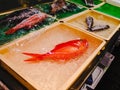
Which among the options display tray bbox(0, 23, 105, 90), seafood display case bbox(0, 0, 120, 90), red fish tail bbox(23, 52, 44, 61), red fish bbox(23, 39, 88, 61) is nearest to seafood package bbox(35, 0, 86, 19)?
seafood display case bbox(0, 0, 120, 90)

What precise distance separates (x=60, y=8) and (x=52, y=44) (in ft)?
2.48

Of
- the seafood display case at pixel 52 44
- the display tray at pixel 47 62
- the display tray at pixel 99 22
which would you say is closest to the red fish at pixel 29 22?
the seafood display case at pixel 52 44

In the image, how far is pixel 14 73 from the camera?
3.28ft

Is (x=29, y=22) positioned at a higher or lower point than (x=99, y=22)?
higher

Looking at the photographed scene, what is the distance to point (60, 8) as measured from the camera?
1.96m

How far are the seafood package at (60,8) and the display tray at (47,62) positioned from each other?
36 centimetres

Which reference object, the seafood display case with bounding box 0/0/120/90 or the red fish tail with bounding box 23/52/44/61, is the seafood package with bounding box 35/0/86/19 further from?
the red fish tail with bounding box 23/52/44/61

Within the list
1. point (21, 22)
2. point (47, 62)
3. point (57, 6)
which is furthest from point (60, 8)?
point (47, 62)

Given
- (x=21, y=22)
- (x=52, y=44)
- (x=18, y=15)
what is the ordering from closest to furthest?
(x=52, y=44) → (x=21, y=22) → (x=18, y=15)

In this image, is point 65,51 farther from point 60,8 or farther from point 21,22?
point 60,8

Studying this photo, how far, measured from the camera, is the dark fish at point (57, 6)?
1895 millimetres

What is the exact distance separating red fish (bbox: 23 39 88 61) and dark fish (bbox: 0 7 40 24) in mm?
453

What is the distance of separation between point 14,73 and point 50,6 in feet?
3.84

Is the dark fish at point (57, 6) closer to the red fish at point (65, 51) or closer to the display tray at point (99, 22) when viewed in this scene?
the display tray at point (99, 22)
